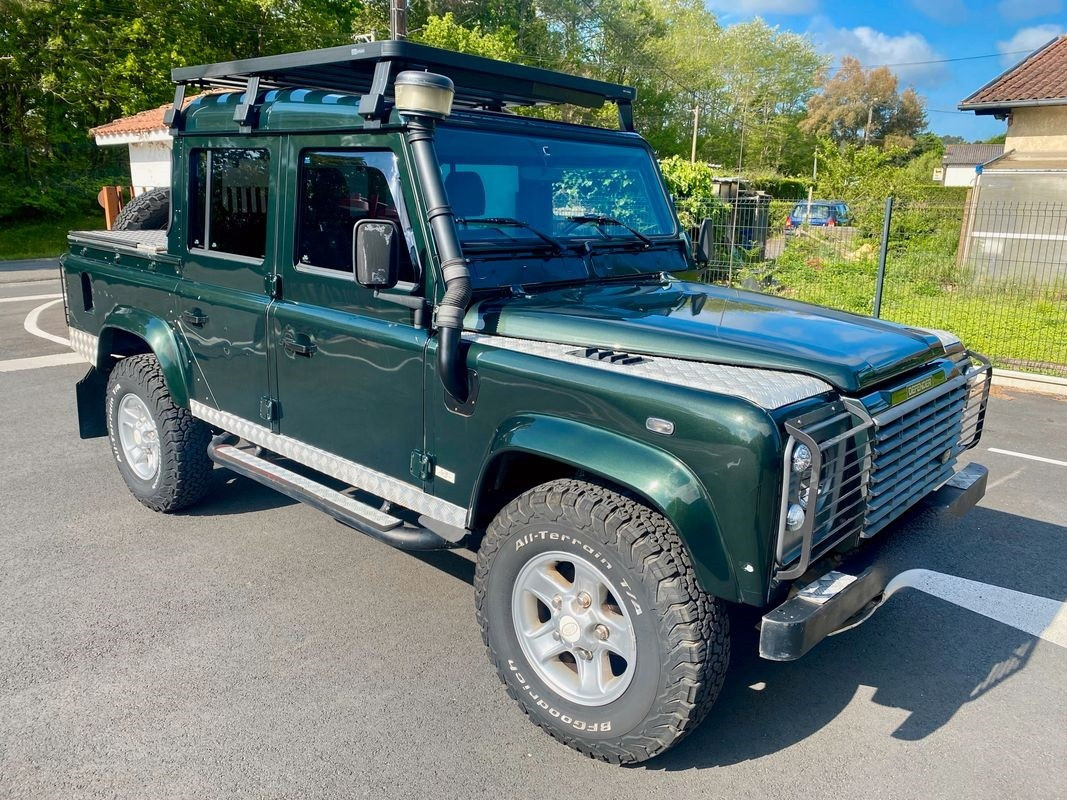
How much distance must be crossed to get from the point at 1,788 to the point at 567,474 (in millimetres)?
2165

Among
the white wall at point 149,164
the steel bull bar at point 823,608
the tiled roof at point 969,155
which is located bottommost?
the steel bull bar at point 823,608

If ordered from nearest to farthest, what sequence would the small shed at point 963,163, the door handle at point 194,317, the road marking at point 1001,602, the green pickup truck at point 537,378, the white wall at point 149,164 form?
the green pickup truck at point 537,378 → the road marking at point 1001,602 → the door handle at point 194,317 → the white wall at point 149,164 → the small shed at point 963,163

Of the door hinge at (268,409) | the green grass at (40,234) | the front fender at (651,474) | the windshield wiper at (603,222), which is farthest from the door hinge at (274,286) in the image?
the green grass at (40,234)

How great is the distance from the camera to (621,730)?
2.86 metres

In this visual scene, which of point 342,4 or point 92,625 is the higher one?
point 342,4

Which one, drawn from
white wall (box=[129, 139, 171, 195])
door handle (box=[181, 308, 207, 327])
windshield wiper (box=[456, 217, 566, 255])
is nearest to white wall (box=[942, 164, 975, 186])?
white wall (box=[129, 139, 171, 195])

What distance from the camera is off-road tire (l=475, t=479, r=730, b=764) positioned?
2.69 m

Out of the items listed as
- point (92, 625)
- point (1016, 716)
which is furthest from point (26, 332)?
point (1016, 716)

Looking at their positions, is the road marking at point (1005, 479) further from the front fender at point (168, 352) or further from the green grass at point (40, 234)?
the green grass at point (40, 234)

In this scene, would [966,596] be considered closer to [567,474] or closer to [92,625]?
[567,474]

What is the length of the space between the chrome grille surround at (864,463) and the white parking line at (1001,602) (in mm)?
810

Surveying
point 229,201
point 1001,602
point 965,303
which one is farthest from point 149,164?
point 1001,602

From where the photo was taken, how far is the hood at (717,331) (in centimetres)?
293

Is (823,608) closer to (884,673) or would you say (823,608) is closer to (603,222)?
(884,673)
